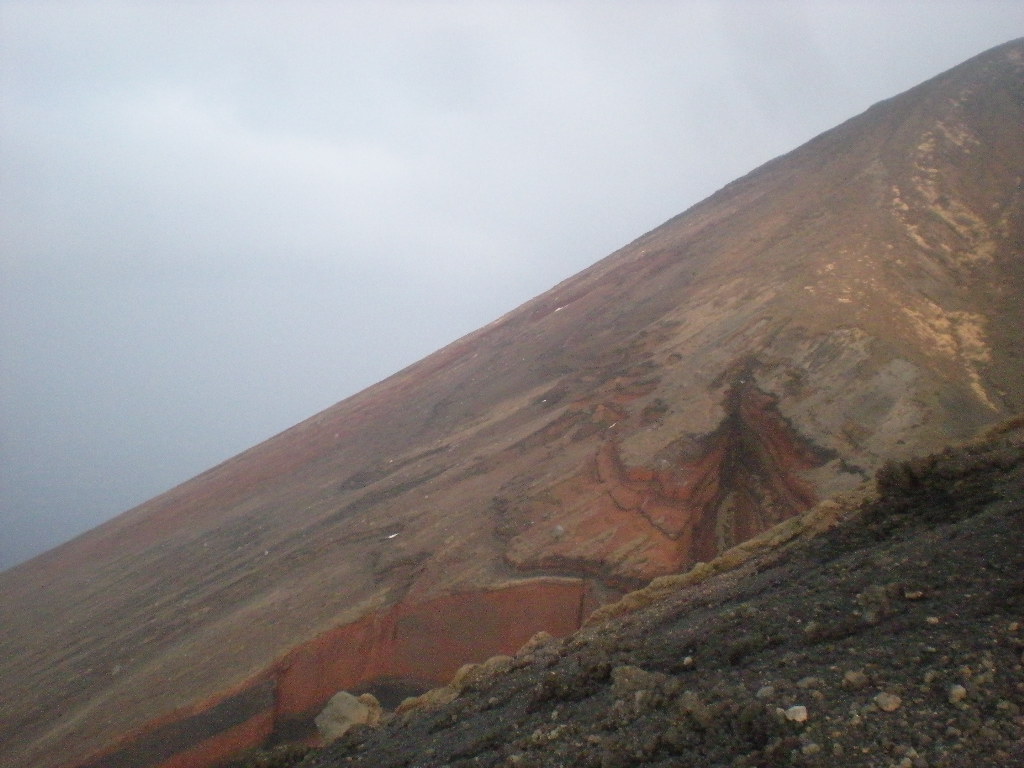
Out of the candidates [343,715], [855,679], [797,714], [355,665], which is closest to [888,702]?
[855,679]

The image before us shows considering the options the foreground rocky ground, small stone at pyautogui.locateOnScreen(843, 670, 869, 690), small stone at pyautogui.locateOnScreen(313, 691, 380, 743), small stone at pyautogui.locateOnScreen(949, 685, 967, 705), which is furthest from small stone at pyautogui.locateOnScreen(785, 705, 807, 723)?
small stone at pyautogui.locateOnScreen(313, 691, 380, 743)

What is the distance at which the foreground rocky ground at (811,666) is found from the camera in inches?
92.5

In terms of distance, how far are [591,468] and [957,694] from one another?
7.21m

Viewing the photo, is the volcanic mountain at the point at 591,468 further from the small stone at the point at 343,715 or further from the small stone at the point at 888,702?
the small stone at the point at 888,702

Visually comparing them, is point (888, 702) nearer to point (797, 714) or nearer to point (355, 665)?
point (797, 714)

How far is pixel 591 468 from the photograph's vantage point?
9516 millimetres

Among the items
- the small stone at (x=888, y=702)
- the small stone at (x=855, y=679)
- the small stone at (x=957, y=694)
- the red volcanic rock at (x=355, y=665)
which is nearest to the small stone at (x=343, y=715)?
the red volcanic rock at (x=355, y=665)

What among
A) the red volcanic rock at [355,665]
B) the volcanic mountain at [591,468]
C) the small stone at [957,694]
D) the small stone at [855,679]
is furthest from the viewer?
the volcanic mountain at [591,468]

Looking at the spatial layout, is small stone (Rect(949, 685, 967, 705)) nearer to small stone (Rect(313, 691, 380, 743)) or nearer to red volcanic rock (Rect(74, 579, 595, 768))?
red volcanic rock (Rect(74, 579, 595, 768))

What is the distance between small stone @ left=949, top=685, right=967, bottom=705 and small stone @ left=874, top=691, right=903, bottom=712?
17 centimetres

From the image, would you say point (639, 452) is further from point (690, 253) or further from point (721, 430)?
point (690, 253)

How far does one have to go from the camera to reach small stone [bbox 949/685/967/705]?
231 cm

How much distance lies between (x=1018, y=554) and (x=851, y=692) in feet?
4.32

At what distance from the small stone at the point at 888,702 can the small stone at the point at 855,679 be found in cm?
14
